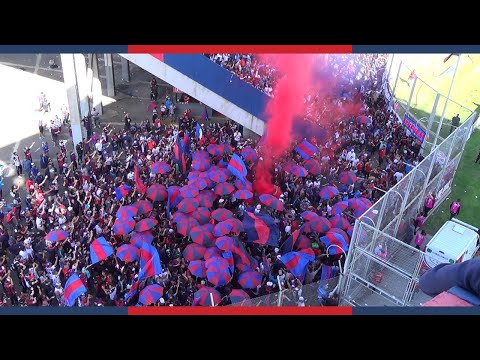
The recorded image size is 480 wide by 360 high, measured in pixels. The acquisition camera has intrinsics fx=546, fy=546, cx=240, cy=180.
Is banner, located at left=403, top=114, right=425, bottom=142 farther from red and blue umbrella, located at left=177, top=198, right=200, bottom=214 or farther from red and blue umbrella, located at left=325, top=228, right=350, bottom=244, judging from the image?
red and blue umbrella, located at left=177, top=198, right=200, bottom=214

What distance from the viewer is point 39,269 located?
15.0 m

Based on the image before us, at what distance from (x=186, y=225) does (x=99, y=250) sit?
2.59m

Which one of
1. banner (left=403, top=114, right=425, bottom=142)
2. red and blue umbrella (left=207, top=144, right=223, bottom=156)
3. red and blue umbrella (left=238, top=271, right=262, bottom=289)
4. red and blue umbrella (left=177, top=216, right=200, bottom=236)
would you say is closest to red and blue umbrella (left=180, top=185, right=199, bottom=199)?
red and blue umbrella (left=177, top=216, right=200, bottom=236)

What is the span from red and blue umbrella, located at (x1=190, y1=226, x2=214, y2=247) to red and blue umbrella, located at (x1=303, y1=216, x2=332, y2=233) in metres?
2.84

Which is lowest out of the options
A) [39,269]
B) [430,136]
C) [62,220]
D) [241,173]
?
[39,269]

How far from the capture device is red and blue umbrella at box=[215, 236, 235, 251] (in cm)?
1459

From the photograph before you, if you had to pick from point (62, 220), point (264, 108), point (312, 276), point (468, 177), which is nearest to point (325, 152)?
point (264, 108)

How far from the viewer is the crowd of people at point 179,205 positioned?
14.2m

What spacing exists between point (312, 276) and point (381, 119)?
10801mm

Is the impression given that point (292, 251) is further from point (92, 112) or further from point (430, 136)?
point (92, 112)

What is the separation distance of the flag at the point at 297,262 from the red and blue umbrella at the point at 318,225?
1.24 meters

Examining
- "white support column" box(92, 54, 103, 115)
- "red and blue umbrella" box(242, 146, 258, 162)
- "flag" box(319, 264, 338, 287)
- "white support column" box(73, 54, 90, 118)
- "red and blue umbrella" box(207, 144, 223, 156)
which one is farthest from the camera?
"white support column" box(92, 54, 103, 115)

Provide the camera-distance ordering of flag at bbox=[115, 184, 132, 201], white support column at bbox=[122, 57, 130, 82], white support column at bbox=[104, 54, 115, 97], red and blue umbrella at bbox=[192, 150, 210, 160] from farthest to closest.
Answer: white support column at bbox=[122, 57, 130, 82] < white support column at bbox=[104, 54, 115, 97] < red and blue umbrella at bbox=[192, 150, 210, 160] < flag at bbox=[115, 184, 132, 201]

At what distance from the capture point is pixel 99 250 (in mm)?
14133
